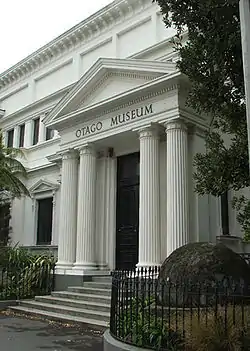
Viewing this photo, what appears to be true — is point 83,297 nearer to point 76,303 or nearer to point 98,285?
point 76,303

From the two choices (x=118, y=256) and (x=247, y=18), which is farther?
(x=118, y=256)

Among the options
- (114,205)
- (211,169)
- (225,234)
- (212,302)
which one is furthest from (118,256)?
(212,302)

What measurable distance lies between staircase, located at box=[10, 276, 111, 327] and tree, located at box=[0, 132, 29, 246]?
5.51 m

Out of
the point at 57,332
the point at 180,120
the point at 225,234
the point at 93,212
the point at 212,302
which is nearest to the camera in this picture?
the point at 212,302

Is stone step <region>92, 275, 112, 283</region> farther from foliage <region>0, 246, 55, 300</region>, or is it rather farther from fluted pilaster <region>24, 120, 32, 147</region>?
fluted pilaster <region>24, 120, 32, 147</region>

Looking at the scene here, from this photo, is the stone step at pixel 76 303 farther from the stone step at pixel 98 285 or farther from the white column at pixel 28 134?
the white column at pixel 28 134

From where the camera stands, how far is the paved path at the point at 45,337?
8.49 metres

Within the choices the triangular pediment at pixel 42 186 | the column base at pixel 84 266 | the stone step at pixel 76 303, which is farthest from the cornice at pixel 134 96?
the stone step at pixel 76 303

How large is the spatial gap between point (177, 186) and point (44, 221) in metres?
9.89

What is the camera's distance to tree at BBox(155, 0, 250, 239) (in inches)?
295

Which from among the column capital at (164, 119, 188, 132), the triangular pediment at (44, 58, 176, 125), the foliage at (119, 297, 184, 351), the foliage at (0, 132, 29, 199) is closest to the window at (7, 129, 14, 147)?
the foliage at (0, 132, 29, 199)

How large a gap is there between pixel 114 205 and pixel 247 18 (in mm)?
10429

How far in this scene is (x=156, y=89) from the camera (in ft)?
42.9

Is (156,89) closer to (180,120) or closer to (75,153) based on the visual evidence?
(180,120)
